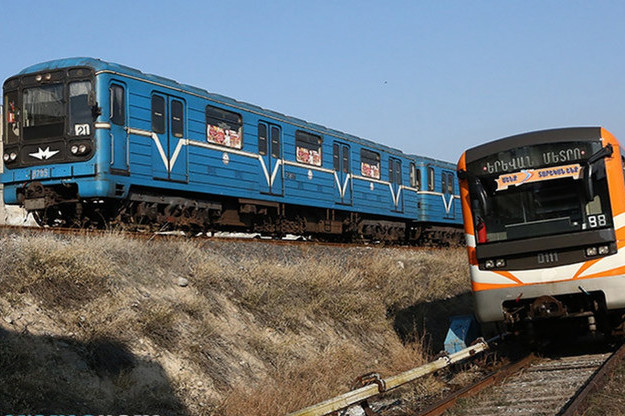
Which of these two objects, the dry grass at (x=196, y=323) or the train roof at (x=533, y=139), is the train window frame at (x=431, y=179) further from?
the train roof at (x=533, y=139)

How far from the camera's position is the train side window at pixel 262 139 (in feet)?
53.4

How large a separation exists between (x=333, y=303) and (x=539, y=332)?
3200 mm

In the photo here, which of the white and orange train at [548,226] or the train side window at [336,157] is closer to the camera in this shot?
the white and orange train at [548,226]

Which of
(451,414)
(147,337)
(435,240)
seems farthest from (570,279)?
(435,240)

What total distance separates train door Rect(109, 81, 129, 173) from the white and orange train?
237 inches

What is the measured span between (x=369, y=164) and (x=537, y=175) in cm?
1275

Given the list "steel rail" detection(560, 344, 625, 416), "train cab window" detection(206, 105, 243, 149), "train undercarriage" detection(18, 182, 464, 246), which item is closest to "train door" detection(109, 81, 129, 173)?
"train undercarriage" detection(18, 182, 464, 246)

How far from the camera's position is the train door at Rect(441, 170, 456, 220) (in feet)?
88.5

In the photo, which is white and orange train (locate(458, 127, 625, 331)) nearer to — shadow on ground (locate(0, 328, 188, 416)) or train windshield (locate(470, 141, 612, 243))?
train windshield (locate(470, 141, 612, 243))

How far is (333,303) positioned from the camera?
1152 cm

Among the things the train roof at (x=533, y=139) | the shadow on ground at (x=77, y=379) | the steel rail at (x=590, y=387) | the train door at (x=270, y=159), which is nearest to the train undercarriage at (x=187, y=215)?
the train door at (x=270, y=159)

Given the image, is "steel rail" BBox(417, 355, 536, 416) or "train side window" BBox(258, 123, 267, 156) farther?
"train side window" BBox(258, 123, 267, 156)

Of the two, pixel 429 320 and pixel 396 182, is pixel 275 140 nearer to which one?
pixel 429 320

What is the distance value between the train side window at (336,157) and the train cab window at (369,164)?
1516mm
